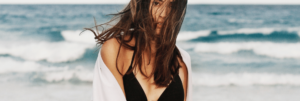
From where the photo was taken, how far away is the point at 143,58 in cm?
166

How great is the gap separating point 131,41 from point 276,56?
741cm

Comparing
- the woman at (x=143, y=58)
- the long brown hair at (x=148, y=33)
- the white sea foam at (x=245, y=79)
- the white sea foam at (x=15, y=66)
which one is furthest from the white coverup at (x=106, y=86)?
the white sea foam at (x=15, y=66)

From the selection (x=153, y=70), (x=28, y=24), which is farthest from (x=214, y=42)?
(x=28, y=24)

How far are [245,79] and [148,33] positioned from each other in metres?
4.89

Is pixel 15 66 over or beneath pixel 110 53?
beneath

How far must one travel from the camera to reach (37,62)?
698 cm

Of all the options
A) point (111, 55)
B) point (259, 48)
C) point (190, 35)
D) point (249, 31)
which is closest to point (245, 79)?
point (259, 48)

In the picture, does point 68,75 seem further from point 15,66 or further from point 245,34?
point 245,34

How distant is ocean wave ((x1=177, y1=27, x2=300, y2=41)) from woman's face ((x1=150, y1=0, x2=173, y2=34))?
9.06 meters

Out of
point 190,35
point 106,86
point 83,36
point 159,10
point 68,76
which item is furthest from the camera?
point 190,35

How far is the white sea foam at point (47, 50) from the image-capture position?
7.48m

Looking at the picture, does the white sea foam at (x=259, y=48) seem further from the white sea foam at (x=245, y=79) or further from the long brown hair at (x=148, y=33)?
the long brown hair at (x=148, y=33)

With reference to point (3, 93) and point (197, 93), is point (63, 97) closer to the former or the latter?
point (3, 93)

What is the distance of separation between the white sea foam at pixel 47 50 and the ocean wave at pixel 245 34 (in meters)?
4.39
